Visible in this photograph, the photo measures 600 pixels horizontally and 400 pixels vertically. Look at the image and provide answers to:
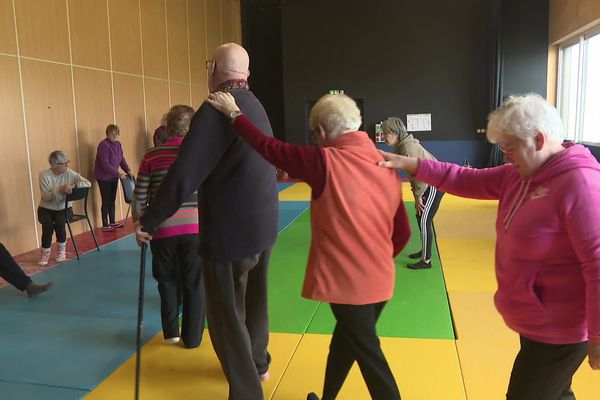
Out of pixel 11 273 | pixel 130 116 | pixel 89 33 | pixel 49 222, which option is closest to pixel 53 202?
pixel 49 222

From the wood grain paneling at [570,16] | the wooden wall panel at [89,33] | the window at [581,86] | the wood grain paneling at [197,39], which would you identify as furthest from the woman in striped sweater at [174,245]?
the window at [581,86]

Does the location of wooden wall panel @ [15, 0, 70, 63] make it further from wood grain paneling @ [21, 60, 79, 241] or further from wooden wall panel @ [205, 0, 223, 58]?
wooden wall panel @ [205, 0, 223, 58]

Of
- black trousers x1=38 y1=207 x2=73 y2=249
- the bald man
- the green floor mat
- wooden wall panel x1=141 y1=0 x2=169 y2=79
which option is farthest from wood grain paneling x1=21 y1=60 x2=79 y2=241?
the bald man

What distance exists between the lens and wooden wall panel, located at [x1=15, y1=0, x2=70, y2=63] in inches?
245

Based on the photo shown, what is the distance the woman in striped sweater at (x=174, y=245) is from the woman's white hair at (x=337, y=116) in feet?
4.66

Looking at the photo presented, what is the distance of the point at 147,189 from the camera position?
321cm

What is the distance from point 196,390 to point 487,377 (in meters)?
1.66

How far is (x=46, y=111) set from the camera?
261 inches

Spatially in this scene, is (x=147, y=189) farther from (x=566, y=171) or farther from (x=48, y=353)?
(x=566, y=171)

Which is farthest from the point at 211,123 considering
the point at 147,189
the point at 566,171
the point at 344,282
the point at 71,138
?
the point at 71,138

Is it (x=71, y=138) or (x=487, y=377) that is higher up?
(x=71, y=138)

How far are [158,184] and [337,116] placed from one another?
1.58 metres

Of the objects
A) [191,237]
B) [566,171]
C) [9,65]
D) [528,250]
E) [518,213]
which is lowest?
[191,237]

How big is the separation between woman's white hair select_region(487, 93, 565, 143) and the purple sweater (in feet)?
21.9
